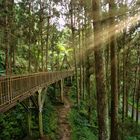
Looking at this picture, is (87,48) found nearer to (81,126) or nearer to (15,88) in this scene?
(81,126)

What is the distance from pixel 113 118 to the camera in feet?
38.6

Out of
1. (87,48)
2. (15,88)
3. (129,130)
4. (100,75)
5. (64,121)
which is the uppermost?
(87,48)

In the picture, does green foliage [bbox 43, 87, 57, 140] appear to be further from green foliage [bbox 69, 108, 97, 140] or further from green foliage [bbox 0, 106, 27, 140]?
green foliage [bbox 0, 106, 27, 140]

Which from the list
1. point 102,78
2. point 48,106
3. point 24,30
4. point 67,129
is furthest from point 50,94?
point 102,78

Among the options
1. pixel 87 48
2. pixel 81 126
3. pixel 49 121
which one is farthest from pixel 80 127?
pixel 87 48

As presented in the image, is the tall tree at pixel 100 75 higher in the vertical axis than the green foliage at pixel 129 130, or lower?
higher

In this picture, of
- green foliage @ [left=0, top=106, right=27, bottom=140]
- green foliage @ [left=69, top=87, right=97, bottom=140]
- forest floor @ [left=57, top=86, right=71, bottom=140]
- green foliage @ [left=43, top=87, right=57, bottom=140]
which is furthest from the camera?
green foliage @ [left=69, top=87, right=97, bottom=140]

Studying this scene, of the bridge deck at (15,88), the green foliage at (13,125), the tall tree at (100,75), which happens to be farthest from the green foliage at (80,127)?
the tall tree at (100,75)

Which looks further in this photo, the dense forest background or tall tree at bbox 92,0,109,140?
the dense forest background

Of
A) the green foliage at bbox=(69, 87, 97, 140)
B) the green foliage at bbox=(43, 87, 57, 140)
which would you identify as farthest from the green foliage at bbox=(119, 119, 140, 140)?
the green foliage at bbox=(43, 87, 57, 140)

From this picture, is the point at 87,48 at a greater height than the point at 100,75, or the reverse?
the point at 87,48

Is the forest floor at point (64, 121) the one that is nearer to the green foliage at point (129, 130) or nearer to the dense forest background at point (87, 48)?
the dense forest background at point (87, 48)

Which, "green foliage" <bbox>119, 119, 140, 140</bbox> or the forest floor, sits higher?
the forest floor

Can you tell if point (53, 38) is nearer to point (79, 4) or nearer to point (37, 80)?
point (79, 4)
